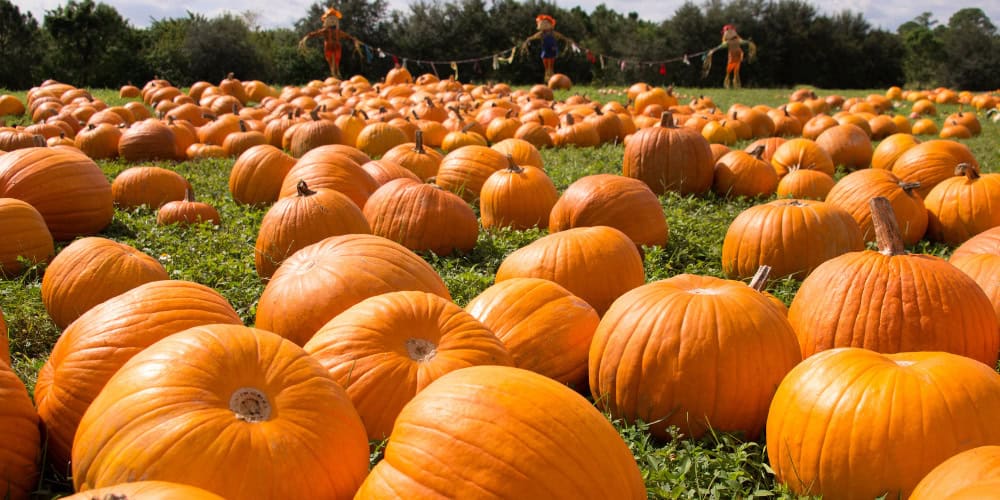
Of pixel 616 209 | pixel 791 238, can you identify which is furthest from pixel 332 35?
pixel 791 238

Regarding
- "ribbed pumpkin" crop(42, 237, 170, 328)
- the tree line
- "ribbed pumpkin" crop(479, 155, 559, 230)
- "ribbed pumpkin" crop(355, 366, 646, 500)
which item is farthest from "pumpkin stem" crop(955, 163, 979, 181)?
the tree line

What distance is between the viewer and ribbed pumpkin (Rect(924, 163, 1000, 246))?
17.6ft

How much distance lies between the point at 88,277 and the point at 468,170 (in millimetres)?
3545

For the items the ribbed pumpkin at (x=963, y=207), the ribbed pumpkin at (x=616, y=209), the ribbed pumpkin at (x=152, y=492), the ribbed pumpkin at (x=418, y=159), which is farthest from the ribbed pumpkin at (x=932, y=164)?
the ribbed pumpkin at (x=152, y=492)

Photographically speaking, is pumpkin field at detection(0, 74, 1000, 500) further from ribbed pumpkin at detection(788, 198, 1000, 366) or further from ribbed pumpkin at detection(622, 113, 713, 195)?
ribbed pumpkin at detection(622, 113, 713, 195)

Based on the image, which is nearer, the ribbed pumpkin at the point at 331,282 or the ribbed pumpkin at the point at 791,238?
the ribbed pumpkin at the point at 331,282

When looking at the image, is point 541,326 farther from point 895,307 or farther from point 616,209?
point 616,209

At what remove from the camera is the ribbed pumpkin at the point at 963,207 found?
538 cm

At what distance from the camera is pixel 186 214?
595 centimetres

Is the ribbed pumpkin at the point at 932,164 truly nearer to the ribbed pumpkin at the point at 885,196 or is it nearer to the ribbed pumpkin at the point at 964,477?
the ribbed pumpkin at the point at 885,196

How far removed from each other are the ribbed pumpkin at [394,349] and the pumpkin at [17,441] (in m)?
0.89

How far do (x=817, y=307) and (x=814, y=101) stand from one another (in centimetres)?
1407

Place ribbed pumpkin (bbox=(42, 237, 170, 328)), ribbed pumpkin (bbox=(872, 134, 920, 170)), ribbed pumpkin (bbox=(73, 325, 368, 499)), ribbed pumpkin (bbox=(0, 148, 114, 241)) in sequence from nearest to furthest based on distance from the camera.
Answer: ribbed pumpkin (bbox=(73, 325, 368, 499)), ribbed pumpkin (bbox=(42, 237, 170, 328)), ribbed pumpkin (bbox=(0, 148, 114, 241)), ribbed pumpkin (bbox=(872, 134, 920, 170))

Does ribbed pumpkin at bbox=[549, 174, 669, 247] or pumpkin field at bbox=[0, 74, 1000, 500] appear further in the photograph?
ribbed pumpkin at bbox=[549, 174, 669, 247]
